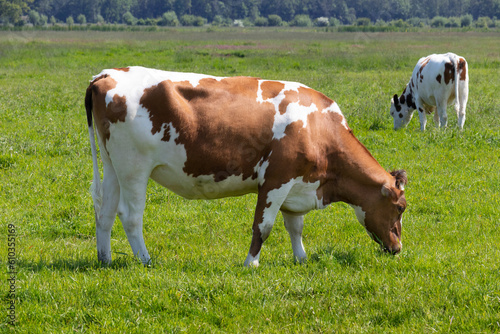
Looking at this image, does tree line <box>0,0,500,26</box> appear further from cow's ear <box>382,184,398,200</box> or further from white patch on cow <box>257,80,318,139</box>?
cow's ear <box>382,184,398,200</box>

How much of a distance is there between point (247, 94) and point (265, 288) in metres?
1.94

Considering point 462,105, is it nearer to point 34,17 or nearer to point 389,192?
point 389,192

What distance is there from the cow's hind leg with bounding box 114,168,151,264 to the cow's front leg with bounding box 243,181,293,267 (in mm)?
1048

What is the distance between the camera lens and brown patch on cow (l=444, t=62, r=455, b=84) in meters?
12.8

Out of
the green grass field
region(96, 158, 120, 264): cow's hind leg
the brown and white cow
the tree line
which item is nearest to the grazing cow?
the green grass field

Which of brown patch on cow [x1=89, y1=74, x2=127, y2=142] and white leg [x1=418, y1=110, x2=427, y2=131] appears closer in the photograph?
brown patch on cow [x1=89, y1=74, x2=127, y2=142]

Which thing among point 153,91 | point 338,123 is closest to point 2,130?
point 153,91

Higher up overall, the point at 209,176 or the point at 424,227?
the point at 209,176

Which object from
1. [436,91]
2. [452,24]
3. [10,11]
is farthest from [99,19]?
[436,91]

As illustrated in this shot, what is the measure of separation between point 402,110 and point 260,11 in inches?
6579

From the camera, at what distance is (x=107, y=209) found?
582 cm

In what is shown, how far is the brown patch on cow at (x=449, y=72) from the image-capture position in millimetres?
12797

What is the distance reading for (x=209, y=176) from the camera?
5.57 meters

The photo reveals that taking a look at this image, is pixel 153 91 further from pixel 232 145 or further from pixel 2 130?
pixel 2 130
